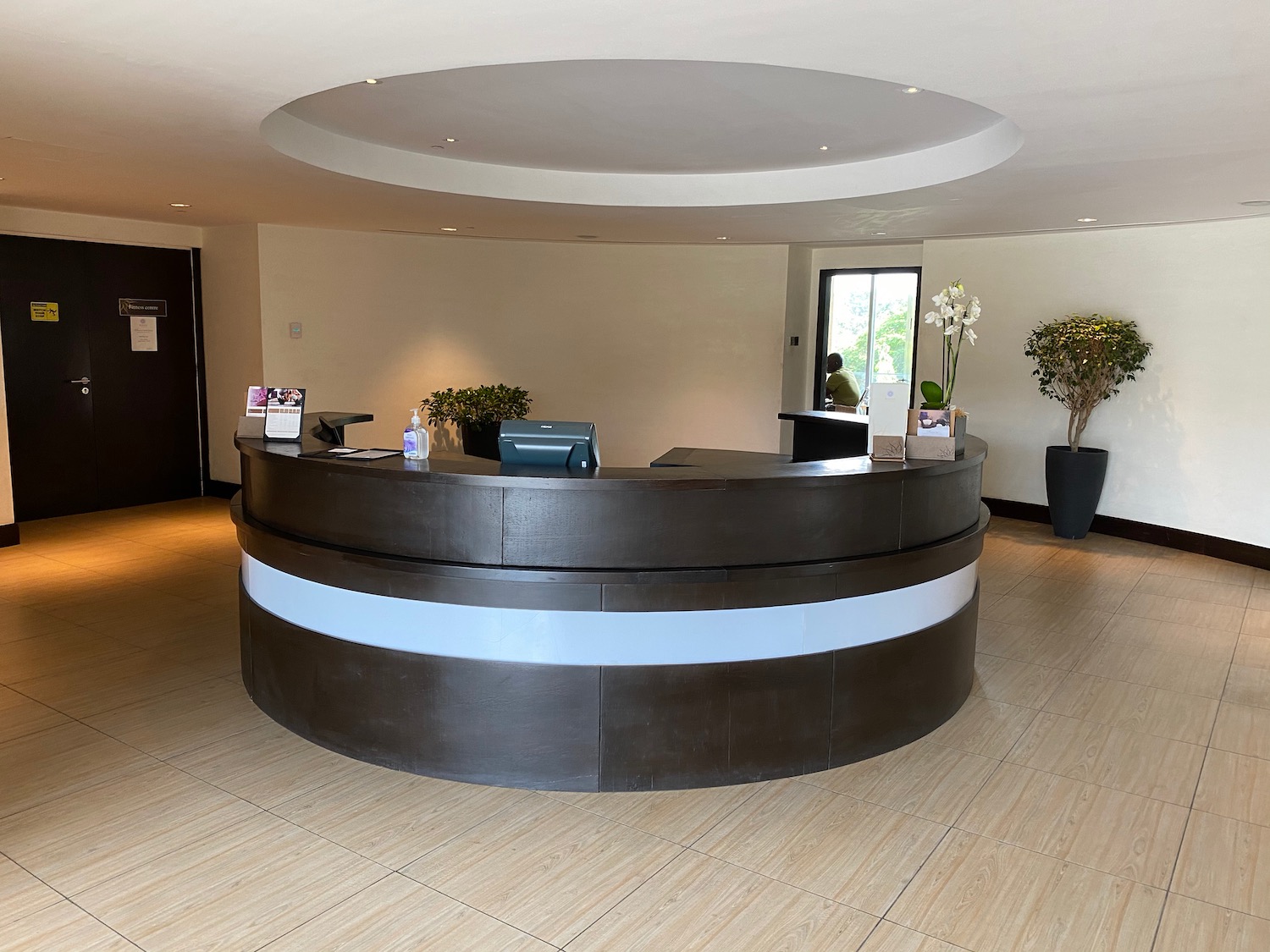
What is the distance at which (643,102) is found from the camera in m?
4.81

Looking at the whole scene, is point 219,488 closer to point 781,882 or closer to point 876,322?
point 876,322

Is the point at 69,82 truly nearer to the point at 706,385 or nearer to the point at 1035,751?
the point at 1035,751

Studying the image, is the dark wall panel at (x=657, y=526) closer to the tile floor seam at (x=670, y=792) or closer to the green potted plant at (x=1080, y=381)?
the tile floor seam at (x=670, y=792)

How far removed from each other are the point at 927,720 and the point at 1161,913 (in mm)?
1299

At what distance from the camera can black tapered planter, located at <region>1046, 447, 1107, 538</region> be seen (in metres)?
7.79

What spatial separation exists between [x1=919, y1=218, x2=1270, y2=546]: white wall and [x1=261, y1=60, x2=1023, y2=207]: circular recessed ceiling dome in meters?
3.06

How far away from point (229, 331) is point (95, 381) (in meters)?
1.22

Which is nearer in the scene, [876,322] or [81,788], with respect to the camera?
[81,788]

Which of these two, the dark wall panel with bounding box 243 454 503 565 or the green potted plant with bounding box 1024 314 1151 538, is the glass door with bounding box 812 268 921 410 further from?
the dark wall panel with bounding box 243 454 503 565

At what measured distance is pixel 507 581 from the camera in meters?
3.44

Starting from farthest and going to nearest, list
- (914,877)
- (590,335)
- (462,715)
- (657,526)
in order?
(590,335) < (462,715) < (657,526) < (914,877)

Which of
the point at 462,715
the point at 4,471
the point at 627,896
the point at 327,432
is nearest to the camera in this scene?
the point at 627,896

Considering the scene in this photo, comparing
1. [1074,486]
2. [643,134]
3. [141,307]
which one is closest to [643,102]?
[643,134]

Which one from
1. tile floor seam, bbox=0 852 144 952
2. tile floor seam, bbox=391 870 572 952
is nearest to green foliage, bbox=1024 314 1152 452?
tile floor seam, bbox=391 870 572 952
